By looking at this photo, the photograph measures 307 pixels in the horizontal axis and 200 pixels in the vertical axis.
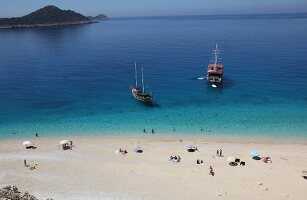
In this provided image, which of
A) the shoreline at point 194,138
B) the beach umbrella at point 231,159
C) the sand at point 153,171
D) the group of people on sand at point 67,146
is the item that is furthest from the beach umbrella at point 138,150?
the beach umbrella at point 231,159

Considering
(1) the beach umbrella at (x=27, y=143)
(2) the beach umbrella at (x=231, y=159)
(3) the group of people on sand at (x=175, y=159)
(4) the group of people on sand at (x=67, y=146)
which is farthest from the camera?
(1) the beach umbrella at (x=27, y=143)

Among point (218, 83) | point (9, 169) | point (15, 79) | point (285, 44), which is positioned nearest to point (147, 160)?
point (9, 169)

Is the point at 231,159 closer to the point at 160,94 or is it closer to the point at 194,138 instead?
the point at 194,138

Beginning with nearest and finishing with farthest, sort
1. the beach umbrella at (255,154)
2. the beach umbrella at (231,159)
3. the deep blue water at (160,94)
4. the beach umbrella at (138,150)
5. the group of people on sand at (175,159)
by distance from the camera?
1. the beach umbrella at (231,159)
2. the group of people on sand at (175,159)
3. the beach umbrella at (255,154)
4. the beach umbrella at (138,150)
5. the deep blue water at (160,94)

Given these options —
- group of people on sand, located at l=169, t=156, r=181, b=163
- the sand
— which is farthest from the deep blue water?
group of people on sand, located at l=169, t=156, r=181, b=163

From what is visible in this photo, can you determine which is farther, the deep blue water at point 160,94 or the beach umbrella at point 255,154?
the deep blue water at point 160,94

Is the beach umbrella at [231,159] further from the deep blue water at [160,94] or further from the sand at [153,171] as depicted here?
the deep blue water at [160,94]

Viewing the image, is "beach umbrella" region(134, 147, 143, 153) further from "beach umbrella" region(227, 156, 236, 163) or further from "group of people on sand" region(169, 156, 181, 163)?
"beach umbrella" region(227, 156, 236, 163)

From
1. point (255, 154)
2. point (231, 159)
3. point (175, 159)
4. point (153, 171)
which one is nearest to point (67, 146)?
point (153, 171)

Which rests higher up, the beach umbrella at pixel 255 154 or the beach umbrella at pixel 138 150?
the beach umbrella at pixel 255 154

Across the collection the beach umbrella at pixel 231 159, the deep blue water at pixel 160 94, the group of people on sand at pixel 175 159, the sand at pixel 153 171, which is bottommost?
the sand at pixel 153 171
